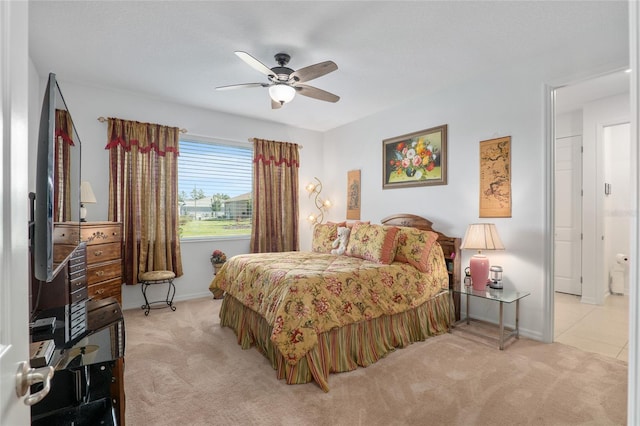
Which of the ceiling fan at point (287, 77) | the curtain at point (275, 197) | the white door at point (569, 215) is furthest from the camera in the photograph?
the curtain at point (275, 197)

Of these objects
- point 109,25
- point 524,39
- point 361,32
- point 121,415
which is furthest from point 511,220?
point 109,25

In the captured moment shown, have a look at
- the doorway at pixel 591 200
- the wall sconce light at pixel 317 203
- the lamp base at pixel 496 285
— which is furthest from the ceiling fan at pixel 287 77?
the doorway at pixel 591 200

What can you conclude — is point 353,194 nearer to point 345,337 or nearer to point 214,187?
point 214,187

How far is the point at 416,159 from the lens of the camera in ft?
13.3

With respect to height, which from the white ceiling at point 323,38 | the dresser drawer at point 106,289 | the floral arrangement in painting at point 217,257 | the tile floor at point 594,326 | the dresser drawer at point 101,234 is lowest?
the tile floor at point 594,326

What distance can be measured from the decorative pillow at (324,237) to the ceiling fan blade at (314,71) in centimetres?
196

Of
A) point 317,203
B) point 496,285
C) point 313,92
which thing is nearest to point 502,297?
point 496,285

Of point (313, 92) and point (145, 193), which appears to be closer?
point (313, 92)

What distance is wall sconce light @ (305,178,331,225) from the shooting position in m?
5.43

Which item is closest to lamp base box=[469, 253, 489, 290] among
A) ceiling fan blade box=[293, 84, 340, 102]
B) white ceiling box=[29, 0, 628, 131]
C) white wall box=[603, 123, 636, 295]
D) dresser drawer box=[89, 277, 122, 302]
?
white ceiling box=[29, 0, 628, 131]

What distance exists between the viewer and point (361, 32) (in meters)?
2.53

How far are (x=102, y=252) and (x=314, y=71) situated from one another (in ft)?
9.05

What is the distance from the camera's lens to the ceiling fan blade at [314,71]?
2.39 metres

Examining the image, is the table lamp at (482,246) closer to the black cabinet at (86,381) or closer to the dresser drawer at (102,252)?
the black cabinet at (86,381)
